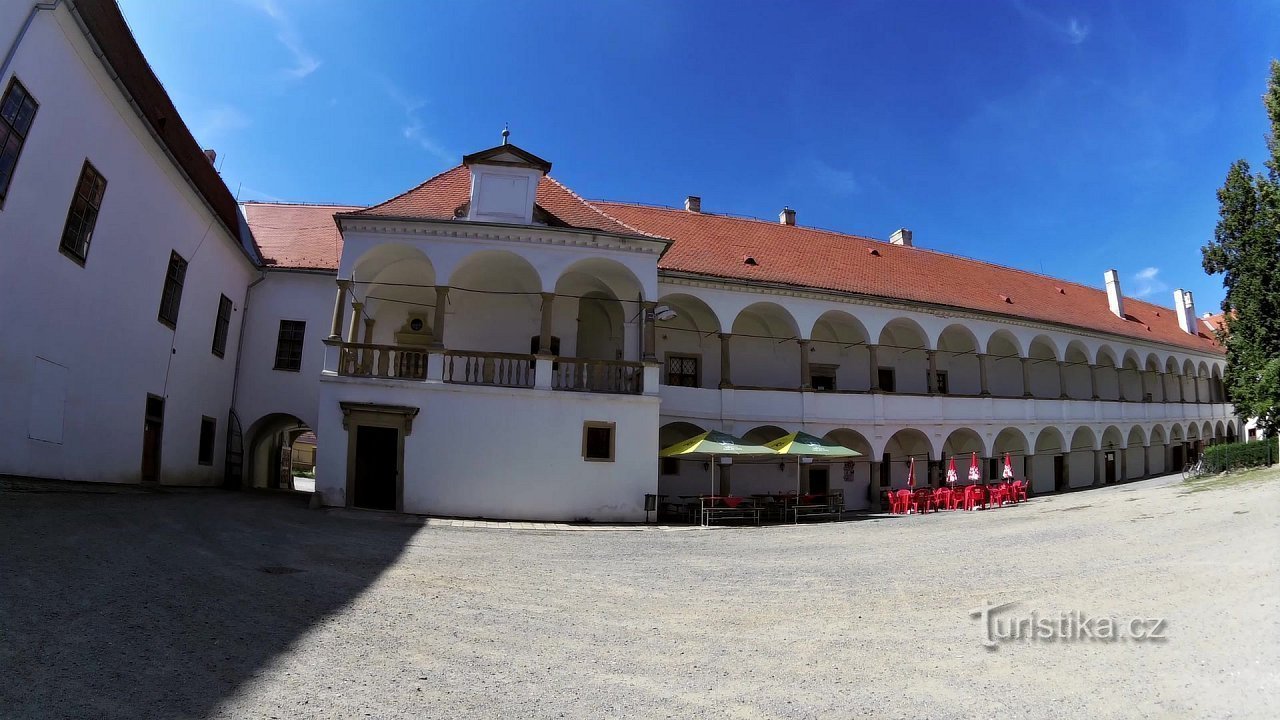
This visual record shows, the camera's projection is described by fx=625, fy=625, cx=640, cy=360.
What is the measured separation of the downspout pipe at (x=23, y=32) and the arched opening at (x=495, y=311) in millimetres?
9317

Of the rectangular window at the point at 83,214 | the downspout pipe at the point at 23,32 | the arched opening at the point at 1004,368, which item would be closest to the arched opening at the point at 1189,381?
the arched opening at the point at 1004,368

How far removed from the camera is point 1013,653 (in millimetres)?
5070

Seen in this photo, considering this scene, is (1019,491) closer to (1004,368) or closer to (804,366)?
(1004,368)

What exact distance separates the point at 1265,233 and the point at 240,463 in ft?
125

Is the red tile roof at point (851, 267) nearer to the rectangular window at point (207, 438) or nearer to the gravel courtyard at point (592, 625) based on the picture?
the gravel courtyard at point (592, 625)

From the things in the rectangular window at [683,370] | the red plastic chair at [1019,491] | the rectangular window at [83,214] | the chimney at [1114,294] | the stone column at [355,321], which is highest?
the chimney at [1114,294]

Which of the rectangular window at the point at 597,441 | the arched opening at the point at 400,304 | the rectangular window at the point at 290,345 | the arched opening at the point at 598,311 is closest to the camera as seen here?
the rectangular window at the point at 597,441

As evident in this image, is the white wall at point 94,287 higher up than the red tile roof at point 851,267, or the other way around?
the red tile roof at point 851,267

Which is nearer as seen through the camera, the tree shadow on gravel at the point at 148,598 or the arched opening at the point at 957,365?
the tree shadow on gravel at the point at 148,598

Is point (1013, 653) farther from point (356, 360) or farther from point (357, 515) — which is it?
point (356, 360)

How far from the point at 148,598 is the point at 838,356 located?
2098 cm

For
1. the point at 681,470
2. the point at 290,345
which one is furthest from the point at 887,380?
the point at 290,345

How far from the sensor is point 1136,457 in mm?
32438

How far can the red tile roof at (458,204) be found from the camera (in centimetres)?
1611
